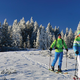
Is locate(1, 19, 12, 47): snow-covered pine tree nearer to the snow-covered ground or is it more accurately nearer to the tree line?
the tree line

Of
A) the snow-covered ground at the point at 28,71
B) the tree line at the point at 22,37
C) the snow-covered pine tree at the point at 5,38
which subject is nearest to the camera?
the snow-covered ground at the point at 28,71

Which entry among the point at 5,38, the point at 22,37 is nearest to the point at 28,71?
the point at 5,38

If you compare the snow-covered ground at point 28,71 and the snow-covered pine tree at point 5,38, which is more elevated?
the snow-covered pine tree at point 5,38

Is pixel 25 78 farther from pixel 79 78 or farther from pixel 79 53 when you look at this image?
pixel 79 53

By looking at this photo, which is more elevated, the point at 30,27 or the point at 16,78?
the point at 30,27

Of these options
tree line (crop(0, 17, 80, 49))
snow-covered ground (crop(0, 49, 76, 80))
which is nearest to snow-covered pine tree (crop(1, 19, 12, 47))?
tree line (crop(0, 17, 80, 49))

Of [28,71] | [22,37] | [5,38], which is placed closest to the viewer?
[28,71]

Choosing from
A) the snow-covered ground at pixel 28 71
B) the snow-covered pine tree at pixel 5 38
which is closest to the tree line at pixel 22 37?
the snow-covered pine tree at pixel 5 38

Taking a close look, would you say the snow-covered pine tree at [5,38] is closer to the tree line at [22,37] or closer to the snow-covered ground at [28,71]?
the tree line at [22,37]

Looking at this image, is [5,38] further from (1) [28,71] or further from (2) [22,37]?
(1) [28,71]

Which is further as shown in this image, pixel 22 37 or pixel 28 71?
pixel 22 37

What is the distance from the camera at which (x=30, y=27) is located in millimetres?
59625

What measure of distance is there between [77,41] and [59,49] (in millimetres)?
1325

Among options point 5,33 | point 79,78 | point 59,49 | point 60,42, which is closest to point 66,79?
point 79,78
